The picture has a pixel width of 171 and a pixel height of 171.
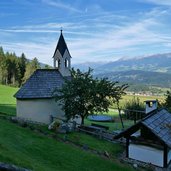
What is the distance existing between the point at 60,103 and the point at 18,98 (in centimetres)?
413

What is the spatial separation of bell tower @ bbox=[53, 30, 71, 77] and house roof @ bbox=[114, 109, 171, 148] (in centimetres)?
1495

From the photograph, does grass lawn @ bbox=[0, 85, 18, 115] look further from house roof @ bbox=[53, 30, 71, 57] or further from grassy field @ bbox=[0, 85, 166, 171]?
grassy field @ bbox=[0, 85, 166, 171]

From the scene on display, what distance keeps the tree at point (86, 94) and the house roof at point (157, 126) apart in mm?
5744

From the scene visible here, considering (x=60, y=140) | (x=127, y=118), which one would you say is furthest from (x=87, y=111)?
(x=127, y=118)

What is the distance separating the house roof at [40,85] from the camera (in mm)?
28859

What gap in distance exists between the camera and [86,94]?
2589 cm

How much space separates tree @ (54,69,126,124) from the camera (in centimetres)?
2617

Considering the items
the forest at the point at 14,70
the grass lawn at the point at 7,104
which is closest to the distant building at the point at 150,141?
the grass lawn at the point at 7,104

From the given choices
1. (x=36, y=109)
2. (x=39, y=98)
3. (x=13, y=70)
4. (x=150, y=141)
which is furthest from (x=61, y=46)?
(x=13, y=70)

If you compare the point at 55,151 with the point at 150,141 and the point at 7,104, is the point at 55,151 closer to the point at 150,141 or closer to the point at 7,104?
the point at 150,141

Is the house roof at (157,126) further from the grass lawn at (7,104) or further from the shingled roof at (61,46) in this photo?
the grass lawn at (7,104)

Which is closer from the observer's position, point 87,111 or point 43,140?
point 43,140

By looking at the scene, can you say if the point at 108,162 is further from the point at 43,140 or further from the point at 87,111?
the point at 87,111

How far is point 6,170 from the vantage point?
27.0 ft
